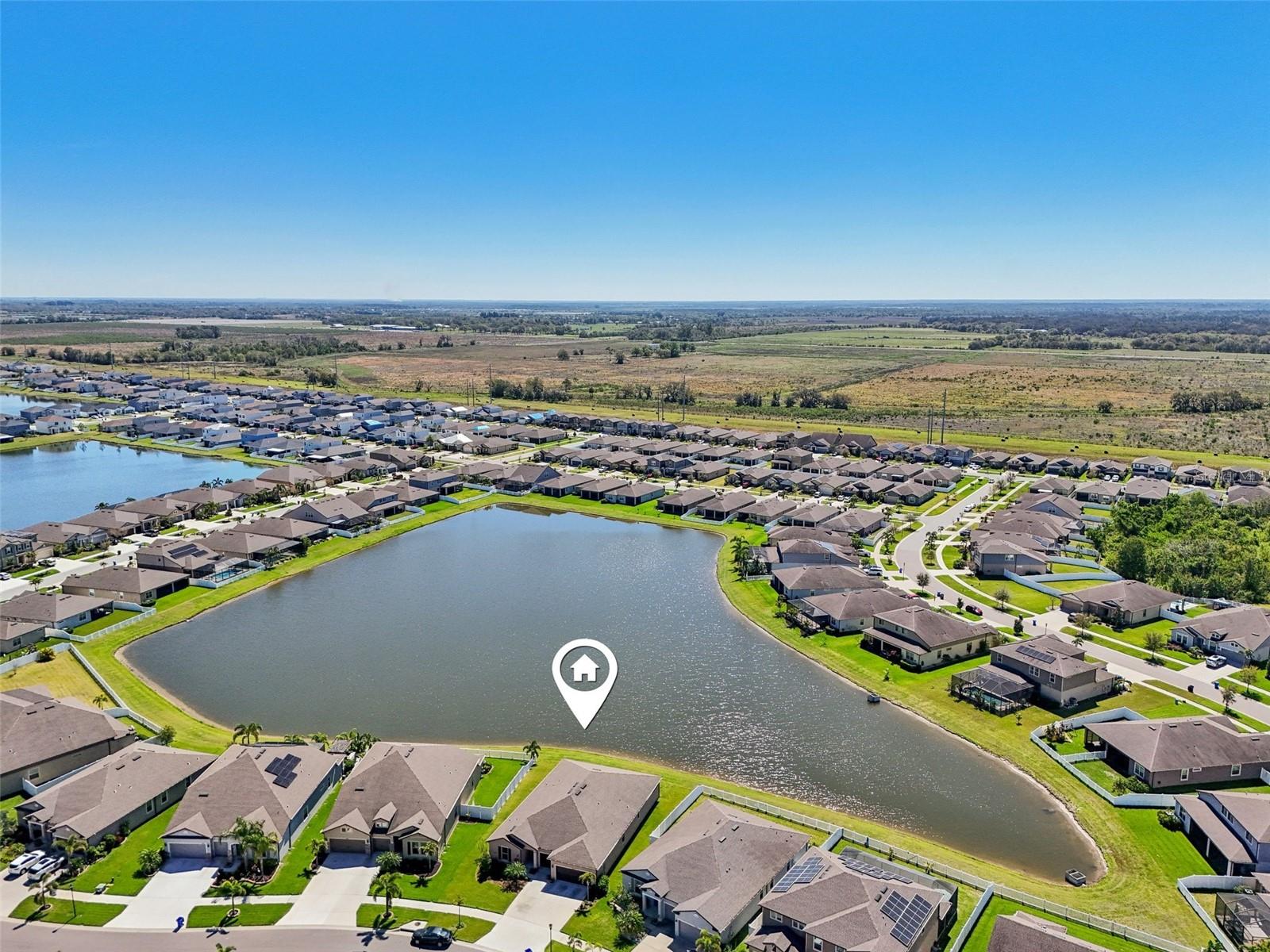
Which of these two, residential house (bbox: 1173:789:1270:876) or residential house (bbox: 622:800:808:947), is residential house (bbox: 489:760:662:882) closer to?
residential house (bbox: 622:800:808:947)

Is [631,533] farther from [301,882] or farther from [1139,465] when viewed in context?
[1139,465]

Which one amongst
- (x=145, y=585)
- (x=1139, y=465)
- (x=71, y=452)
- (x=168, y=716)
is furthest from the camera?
(x=71, y=452)

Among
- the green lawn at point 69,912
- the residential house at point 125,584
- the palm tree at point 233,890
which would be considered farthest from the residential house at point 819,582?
the residential house at point 125,584

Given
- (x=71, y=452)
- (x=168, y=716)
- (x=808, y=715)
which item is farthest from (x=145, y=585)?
(x=71, y=452)

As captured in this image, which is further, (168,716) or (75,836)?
(168,716)

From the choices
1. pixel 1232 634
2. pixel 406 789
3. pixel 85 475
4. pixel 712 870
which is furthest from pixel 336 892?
pixel 85 475

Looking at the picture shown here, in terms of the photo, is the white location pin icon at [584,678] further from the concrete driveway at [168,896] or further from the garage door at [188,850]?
the concrete driveway at [168,896]

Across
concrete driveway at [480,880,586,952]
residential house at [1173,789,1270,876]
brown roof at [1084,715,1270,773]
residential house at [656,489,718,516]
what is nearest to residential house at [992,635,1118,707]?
brown roof at [1084,715,1270,773]
